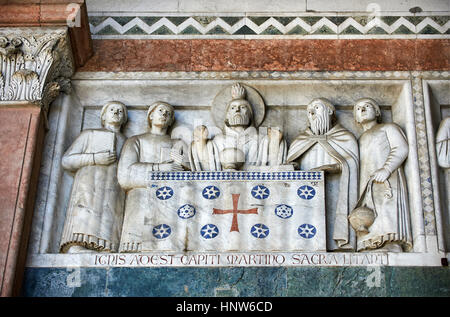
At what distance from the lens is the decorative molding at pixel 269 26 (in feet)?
32.9

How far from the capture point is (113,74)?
977cm

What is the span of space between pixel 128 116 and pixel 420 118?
293 cm

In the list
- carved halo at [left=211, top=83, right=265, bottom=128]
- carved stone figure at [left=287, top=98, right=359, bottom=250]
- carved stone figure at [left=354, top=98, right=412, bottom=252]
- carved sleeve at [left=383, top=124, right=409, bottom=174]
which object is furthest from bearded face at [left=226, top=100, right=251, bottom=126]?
carved sleeve at [left=383, top=124, right=409, bottom=174]

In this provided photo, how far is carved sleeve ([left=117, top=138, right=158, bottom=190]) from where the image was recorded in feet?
29.8

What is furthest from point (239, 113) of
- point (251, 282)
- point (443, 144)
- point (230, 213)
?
point (443, 144)

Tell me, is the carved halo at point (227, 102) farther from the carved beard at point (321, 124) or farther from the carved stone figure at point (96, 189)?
the carved stone figure at point (96, 189)

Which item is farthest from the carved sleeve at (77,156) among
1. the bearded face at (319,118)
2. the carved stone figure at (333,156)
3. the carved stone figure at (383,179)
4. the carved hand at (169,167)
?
the carved stone figure at (383,179)

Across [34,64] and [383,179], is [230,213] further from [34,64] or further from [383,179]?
[34,64]

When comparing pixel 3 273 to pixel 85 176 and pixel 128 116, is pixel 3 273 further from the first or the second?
pixel 128 116

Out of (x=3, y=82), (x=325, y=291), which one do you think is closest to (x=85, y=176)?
(x=3, y=82)

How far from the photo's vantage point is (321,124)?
938cm

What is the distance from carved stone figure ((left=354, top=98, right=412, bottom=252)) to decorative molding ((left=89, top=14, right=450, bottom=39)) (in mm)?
998

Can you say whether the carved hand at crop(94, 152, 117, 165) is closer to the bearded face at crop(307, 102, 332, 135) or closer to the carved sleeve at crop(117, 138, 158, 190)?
the carved sleeve at crop(117, 138, 158, 190)

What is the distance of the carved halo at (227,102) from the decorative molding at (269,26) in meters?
0.71
